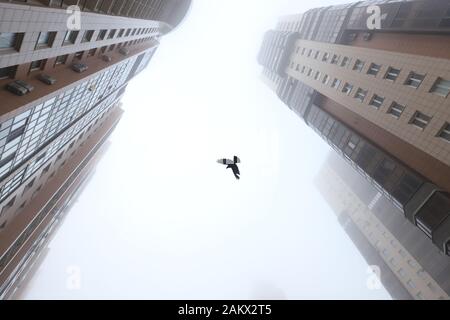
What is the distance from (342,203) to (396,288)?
1189 inches

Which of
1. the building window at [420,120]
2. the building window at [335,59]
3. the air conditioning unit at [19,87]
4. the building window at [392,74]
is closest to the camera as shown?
the air conditioning unit at [19,87]

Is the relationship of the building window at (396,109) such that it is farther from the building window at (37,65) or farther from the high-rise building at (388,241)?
the building window at (37,65)

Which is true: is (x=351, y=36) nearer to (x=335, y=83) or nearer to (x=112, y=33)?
(x=335, y=83)

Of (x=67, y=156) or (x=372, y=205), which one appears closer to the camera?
(x=67, y=156)

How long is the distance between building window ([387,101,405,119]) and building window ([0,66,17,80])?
35226 mm

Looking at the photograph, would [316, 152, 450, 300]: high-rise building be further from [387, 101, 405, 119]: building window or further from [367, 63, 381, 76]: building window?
[367, 63, 381, 76]: building window

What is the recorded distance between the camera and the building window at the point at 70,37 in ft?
105

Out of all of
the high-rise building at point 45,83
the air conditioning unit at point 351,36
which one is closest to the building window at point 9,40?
the high-rise building at point 45,83

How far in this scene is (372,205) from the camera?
7619 cm

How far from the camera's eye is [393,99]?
3544 cm

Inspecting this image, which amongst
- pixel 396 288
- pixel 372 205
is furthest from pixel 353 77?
pixel 396 288

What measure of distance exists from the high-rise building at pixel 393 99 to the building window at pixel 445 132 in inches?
3.2
